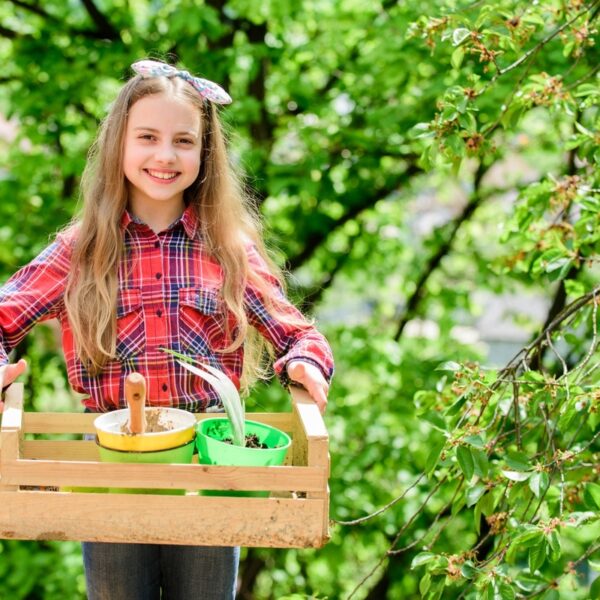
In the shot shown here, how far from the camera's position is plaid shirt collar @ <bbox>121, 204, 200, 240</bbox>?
1806 millimetres

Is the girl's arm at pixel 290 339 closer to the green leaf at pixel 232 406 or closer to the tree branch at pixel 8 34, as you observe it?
the green leaf at pixel 232 406

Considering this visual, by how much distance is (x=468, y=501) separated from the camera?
1764 millimetres

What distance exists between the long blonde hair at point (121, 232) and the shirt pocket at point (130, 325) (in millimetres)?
18

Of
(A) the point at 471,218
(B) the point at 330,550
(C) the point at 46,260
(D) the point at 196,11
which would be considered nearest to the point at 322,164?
(D) the point at 196,11

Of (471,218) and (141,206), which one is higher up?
(141,206)

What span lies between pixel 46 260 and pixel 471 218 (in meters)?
3.17

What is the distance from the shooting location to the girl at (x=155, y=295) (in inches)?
67.2

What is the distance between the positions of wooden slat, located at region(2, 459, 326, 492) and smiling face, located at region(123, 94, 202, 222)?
0.62 meters

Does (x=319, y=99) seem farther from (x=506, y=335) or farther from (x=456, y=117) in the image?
(x=506, y=335)

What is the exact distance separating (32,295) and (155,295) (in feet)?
0.73

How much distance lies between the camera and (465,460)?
1.67 metres

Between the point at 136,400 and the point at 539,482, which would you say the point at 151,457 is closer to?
the point at 136,400

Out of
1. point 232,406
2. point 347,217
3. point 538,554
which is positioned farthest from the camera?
point 347,217

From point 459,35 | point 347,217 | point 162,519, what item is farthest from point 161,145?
point 347,217
